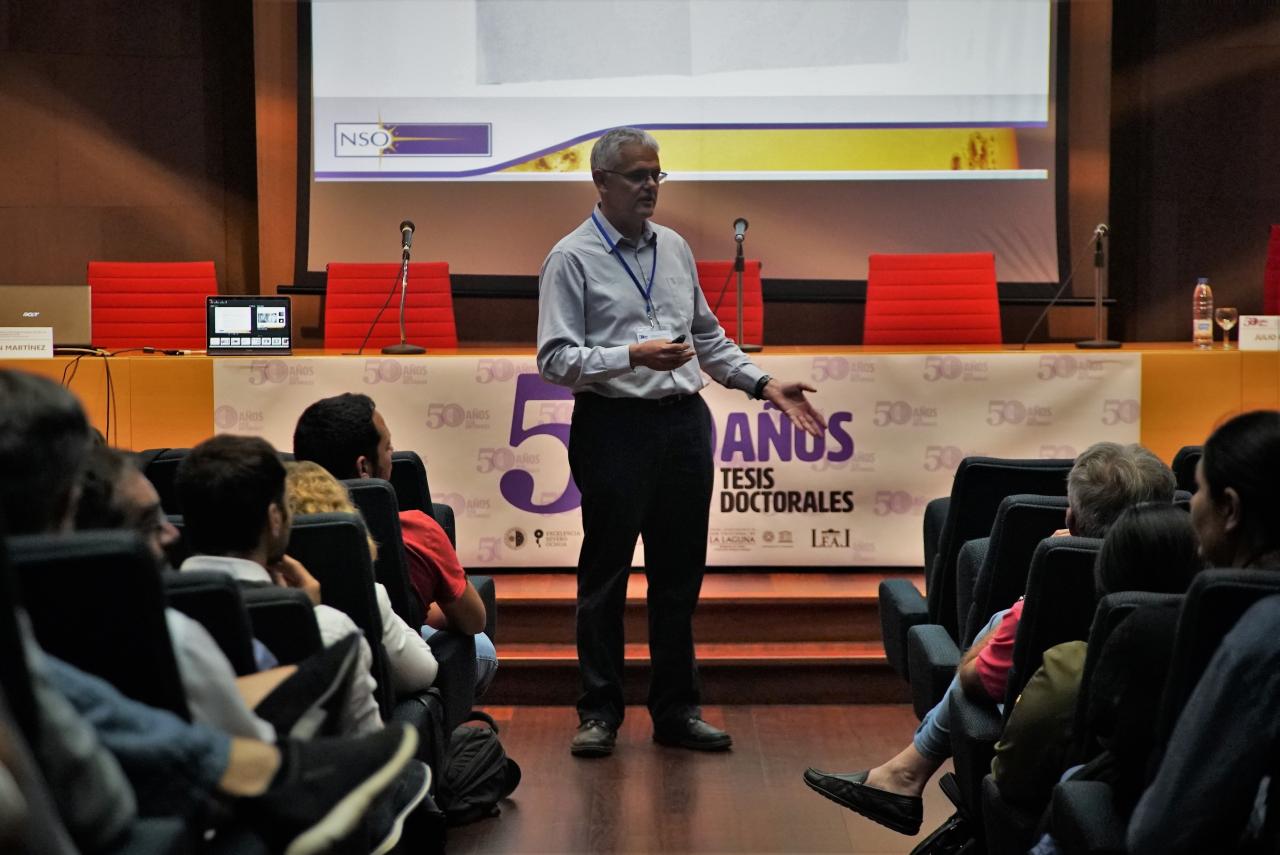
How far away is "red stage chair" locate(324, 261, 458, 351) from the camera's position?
244 inches

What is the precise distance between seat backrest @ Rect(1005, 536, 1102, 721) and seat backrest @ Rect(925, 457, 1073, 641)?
832 millimetres

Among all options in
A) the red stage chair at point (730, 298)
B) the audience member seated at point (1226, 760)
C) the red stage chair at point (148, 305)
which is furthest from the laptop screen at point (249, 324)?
the audience member seated at point (1226, 760)

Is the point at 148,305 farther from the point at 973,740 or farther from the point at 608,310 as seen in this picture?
the point at 973,740

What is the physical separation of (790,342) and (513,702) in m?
3.43

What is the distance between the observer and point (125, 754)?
147cm

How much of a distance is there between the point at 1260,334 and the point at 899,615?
7.73 feet

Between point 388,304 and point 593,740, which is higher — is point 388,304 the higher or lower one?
the higher one

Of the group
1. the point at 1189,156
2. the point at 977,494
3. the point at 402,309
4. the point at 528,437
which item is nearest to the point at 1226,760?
the point at 977,494

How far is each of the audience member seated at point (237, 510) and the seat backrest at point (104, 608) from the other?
0.49 m

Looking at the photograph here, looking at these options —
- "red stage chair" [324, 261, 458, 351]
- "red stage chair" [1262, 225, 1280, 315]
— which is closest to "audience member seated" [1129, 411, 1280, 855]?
"red stage chair" [324, 261, 458, 351]

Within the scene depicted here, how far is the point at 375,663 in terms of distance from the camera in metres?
2.54

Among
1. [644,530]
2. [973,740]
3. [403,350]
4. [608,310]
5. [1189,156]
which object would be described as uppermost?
[1189,156]

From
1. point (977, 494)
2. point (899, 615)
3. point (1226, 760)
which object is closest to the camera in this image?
point (1226, 760)

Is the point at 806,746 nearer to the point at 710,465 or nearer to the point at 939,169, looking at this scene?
the point at 710,465
